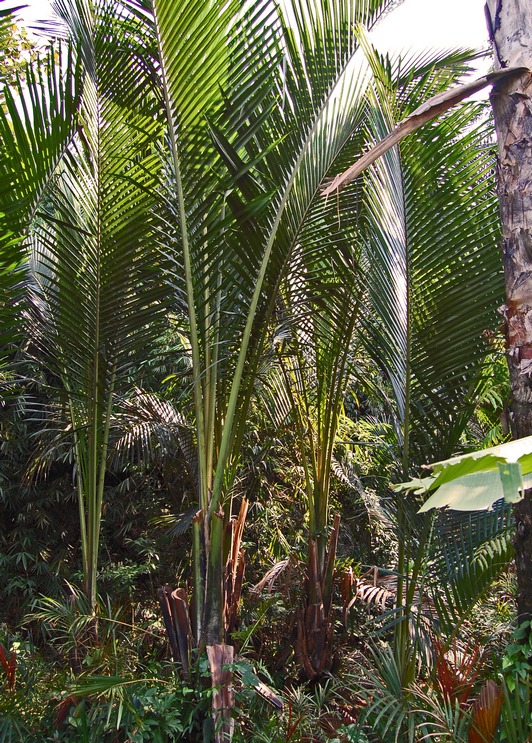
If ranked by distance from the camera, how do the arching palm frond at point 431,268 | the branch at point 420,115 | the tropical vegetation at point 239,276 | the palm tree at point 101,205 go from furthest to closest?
the palm tree at point 101,205
the arching palm frond at point 431,268
the tropical vegetation at point 239,276
the branch at point 420,115

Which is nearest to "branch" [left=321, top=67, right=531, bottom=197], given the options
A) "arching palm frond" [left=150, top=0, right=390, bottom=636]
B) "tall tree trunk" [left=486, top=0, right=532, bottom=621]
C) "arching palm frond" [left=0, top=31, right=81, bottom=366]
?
"tall tree trunk" [left=486, top=0, right=532, bottom=621]

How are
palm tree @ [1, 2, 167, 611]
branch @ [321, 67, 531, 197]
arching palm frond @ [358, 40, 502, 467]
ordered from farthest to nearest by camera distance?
palm tree @ [1, 2, 167, 611]
arching palm frond @ [358, 40, 502, 467]
branch @ [321, 67, 531, 197]

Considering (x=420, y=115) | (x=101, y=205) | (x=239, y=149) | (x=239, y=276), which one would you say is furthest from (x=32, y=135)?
(x=420, y=115)

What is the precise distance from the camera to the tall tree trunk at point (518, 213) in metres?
1.74

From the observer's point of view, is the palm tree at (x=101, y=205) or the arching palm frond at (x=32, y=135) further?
the palm tree at (x=101, y=205)

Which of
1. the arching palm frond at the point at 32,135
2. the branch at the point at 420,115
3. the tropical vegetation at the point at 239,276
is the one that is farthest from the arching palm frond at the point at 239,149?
the branch at the point at 420,115

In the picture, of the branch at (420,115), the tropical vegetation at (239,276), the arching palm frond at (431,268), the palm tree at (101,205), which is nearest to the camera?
the branch at (420,115)

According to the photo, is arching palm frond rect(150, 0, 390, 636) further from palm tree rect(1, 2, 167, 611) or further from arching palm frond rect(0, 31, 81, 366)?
arching palm frond rect(0, 31, 81, 366)

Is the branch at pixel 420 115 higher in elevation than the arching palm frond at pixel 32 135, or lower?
lower

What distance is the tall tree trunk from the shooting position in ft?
5.70

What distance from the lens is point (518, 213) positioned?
1779mm

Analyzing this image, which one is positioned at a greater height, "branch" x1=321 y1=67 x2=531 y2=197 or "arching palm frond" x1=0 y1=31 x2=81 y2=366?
"arching palm frond" x1=0 y1=31 x2=81 y2=366

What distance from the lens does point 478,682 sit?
8.60ft

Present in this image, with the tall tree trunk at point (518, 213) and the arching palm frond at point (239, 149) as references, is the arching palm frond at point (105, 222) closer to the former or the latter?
the arching palm frond at point (239, 149)
